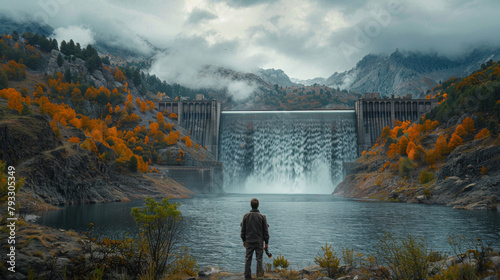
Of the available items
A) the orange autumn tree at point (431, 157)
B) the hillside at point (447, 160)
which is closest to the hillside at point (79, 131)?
the hillside at point (447, 160)

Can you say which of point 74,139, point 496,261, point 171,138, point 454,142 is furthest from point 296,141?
point 496,261

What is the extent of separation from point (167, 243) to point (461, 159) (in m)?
69.8

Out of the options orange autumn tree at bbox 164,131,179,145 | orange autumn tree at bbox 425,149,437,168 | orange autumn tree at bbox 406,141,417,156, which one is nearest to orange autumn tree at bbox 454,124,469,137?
orange autumn tree at bbox 425,149,437,168

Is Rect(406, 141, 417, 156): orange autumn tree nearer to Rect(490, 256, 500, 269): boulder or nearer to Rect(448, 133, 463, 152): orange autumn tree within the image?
Rect(448, 133, 463, 152): orange autumn tree

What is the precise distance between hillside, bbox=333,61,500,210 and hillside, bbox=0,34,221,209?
51.0 m

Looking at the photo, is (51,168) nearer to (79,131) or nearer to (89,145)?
(89,145)

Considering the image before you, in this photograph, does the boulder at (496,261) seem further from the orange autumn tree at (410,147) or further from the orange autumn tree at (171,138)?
the orange autumn tree at (171,138)

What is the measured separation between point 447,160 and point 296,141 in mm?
66585

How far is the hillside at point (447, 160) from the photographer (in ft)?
217

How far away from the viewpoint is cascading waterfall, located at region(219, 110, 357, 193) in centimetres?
13825

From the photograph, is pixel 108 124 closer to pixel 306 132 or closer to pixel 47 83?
pixel 47 83

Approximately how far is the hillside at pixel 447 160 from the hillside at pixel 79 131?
167ft

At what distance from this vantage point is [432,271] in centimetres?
1523

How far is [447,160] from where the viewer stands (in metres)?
81.1
